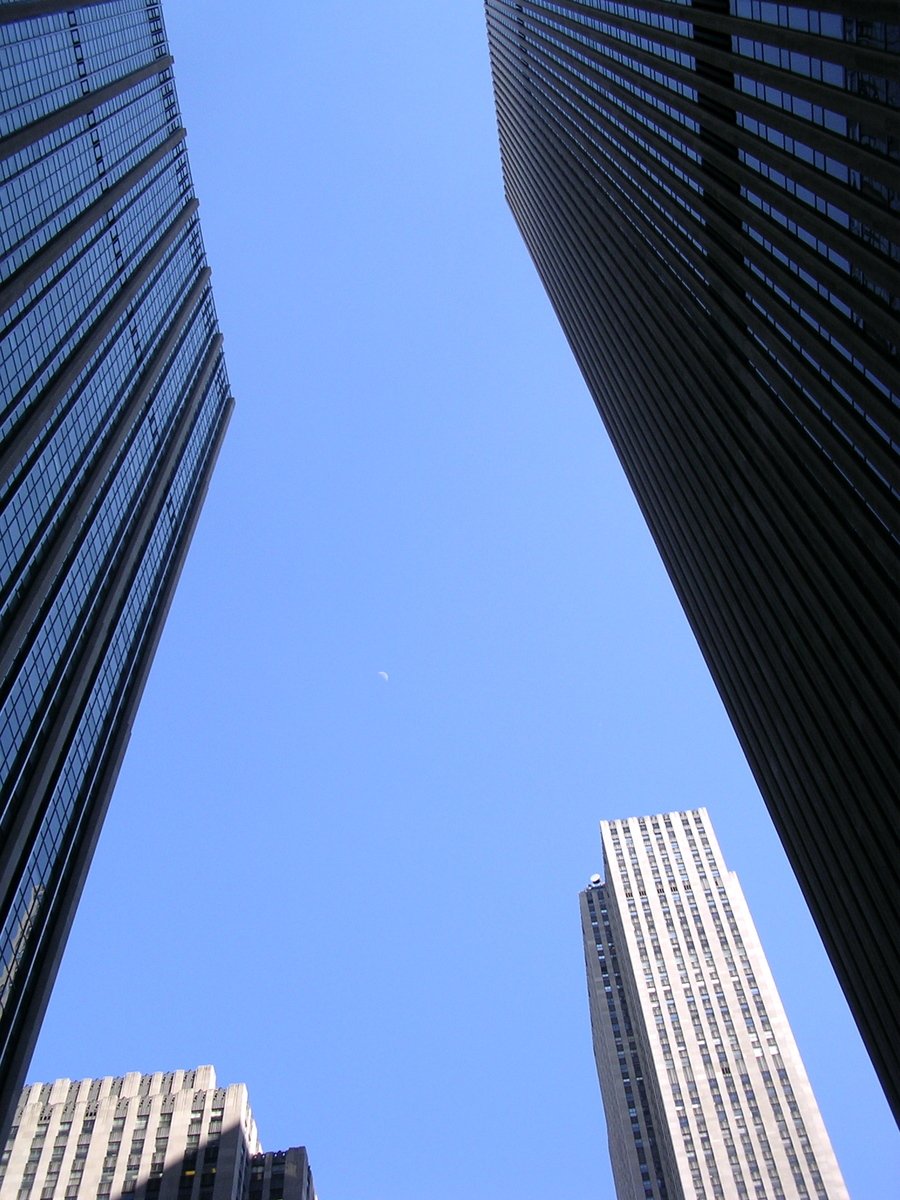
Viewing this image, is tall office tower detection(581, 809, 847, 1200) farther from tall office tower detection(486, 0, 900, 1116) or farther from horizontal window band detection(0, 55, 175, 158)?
horizontal window band detection(0, 55, 175, 158)

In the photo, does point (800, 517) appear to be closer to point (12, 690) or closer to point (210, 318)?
point (12, 690)

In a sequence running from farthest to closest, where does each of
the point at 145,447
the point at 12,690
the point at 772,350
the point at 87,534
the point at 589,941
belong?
the point at 589,941
the point at 145,447
the point at 87,534
the point at 12,690
the point at 772,350

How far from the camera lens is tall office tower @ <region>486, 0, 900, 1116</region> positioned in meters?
35.7

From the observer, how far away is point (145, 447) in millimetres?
A: 97500

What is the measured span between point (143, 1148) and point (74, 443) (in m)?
69.6

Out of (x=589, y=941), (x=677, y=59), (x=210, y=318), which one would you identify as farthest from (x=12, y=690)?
(x=589, y=941)

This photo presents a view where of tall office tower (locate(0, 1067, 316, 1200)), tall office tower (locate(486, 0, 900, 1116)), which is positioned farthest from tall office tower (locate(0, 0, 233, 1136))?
tall office tower (locate(0, 1067, 316, 1200))

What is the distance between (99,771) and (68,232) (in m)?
42.2

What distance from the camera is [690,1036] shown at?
127 meters

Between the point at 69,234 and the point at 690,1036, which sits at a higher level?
the point at 69,234

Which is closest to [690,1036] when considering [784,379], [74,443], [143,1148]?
[143,1148]

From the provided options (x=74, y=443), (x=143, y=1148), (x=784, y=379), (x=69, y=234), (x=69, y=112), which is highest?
(x=69, y=112)

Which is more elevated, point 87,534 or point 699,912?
point 699,912

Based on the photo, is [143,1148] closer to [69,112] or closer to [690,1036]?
[690,1036]
